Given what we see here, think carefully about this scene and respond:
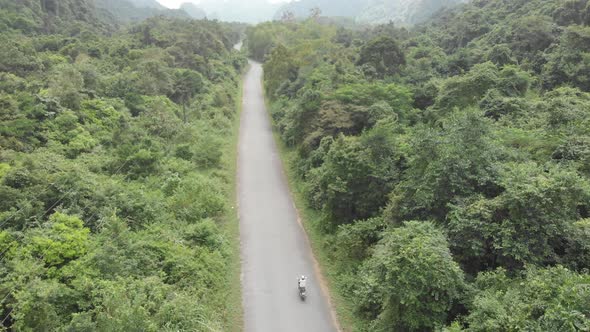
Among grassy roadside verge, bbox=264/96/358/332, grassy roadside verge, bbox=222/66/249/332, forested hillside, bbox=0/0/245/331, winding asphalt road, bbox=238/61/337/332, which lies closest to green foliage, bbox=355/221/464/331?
grassy roadside verge, bbox=264/96/358/332

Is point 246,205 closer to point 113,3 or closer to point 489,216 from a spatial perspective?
point 489,216

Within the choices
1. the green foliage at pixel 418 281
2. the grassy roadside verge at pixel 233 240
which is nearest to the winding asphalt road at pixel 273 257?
the grassy roadside verge at pixel 233 240

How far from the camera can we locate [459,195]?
16391 millimetres

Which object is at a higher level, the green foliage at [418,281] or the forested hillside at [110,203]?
the green foliage at [418,281]

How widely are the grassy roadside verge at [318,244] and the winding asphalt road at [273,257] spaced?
393 millimetres

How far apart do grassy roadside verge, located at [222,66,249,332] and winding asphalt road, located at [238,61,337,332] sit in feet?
0.97

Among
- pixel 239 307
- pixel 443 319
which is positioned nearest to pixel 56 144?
pixel 239 307

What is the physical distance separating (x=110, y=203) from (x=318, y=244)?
35.8 feet

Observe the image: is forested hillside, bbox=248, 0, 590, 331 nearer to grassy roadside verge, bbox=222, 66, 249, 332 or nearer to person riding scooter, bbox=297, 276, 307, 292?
person riding scooter, bbox=297, 276, 307, 292

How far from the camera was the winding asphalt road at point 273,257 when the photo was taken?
1689cm

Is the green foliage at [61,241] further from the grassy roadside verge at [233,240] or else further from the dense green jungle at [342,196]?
the grassy roadside verge at [233,240]

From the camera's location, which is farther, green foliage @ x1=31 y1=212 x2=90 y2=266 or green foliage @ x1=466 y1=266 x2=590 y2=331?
green foliage @ x1=31 y1=212 x2=90 y2=266

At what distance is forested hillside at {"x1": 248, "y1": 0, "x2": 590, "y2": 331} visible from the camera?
43.4 feet

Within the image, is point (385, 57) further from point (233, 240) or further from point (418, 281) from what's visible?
point (418, 281)
